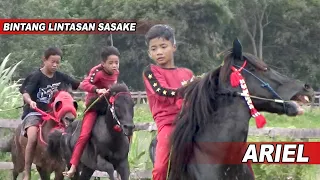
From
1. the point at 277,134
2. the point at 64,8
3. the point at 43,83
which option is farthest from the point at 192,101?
the point at 64,8

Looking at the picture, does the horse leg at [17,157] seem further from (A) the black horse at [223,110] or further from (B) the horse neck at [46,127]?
(A) the black horse at [223,110]

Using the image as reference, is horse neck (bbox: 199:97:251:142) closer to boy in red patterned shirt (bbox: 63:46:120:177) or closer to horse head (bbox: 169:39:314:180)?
horse head (bbox: 169:39:314:180)

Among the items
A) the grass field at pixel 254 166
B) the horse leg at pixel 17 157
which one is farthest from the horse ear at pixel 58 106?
the grass field at pixel 254 166

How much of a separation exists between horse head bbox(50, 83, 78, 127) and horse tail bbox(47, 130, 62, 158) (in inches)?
8.4

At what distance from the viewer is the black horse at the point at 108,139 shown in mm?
10438

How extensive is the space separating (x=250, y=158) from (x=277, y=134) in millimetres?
4454

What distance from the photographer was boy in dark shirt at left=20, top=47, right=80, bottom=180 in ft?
36.4

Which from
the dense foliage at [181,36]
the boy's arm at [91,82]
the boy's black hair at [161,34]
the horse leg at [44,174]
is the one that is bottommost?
the horse leg at [44,174]

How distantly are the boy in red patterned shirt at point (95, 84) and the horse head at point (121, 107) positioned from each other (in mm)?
140

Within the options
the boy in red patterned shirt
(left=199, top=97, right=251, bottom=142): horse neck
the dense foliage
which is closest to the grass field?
the boy in red patterned shirt

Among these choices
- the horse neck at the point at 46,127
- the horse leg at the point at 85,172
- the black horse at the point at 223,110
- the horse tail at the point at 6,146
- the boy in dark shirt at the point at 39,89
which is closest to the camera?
the black horse at the point at 223,110

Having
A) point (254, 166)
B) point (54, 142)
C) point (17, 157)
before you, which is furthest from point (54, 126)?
point (254, 166)

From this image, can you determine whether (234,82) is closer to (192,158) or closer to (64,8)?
(192,158)

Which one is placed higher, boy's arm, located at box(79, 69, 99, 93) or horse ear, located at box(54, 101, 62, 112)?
boy's arm, located at box(79, 69, 99, 93)
